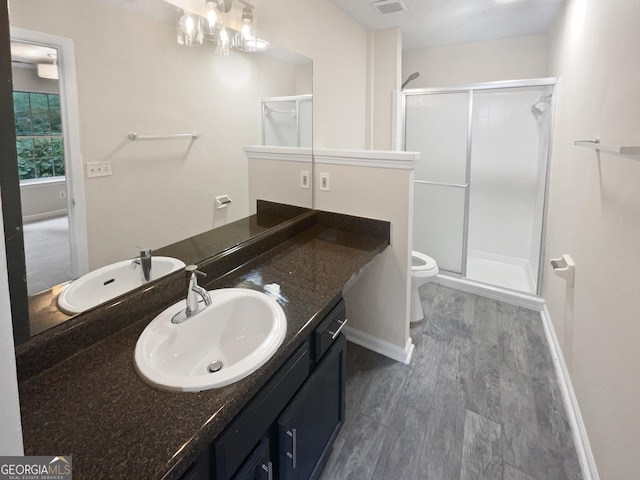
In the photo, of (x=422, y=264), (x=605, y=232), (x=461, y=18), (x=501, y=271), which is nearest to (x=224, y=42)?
(x=605, y=232)

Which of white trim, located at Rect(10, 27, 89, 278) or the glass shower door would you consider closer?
white trim, located at Rect(10, 27, 89, 278)

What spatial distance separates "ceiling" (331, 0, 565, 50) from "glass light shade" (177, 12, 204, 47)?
156 centimetres

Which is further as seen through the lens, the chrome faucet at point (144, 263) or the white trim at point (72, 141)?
the chrome faucet at point (144, 263)

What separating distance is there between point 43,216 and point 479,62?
4035 millimetres

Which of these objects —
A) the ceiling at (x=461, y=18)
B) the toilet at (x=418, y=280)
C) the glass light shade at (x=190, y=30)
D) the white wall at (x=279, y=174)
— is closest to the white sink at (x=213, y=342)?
the white wall at (x=279, y=174)

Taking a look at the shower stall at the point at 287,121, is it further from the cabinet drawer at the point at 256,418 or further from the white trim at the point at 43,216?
the cabinet drawer at the point at 256,418

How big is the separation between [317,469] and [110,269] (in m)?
1.09

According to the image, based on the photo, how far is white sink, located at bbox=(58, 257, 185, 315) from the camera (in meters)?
1.11

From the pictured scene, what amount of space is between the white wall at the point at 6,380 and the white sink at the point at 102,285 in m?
0.74

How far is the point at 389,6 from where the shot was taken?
2.75m

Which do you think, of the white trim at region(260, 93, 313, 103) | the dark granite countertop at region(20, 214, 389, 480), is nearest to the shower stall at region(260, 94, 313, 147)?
the white trim at region(260, 93, 313, 103)

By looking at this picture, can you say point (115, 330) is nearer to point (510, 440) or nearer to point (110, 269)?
point (110, 269)

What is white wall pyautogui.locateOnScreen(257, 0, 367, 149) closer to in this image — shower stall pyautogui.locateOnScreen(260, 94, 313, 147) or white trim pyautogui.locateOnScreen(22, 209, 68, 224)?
shower stall pyautogui.locateOnScreen(260, 94, 313, 147)

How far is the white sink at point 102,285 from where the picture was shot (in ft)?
3.63
